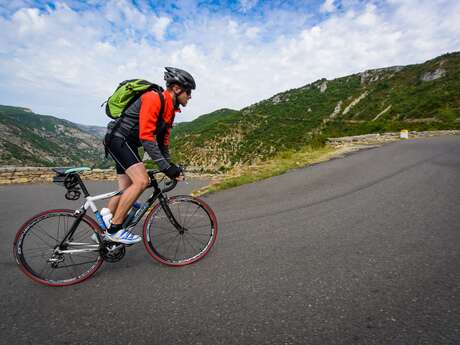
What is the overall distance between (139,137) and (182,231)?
4.38ft

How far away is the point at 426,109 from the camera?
35.4m

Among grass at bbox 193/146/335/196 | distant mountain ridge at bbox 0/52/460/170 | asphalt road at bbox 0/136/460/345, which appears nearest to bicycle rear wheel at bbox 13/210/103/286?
asphalt road at bbox 0/136/460/345

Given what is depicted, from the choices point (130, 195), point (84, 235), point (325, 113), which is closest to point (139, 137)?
point (130, 195)

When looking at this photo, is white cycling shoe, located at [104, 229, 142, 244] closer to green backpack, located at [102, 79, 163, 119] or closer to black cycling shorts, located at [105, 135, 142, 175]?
black cycling shorts, located at [105, 135, 142, 175]

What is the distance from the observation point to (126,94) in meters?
2.92

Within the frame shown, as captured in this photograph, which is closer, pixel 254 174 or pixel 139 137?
pixel 139 137

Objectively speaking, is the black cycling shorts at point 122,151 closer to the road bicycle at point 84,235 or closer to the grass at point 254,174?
the road bicycle at point 84,235

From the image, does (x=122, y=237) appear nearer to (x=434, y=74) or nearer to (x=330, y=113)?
(x=330, y=113)

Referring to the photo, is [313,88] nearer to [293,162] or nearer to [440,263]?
[293,162]

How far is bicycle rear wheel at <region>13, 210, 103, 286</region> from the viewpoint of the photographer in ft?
8.89

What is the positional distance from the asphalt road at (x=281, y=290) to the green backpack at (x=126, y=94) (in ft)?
6.19

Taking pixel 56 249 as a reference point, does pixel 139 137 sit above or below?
above

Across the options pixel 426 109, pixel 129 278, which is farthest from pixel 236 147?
pixel 129 278

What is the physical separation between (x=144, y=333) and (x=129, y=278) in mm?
946
